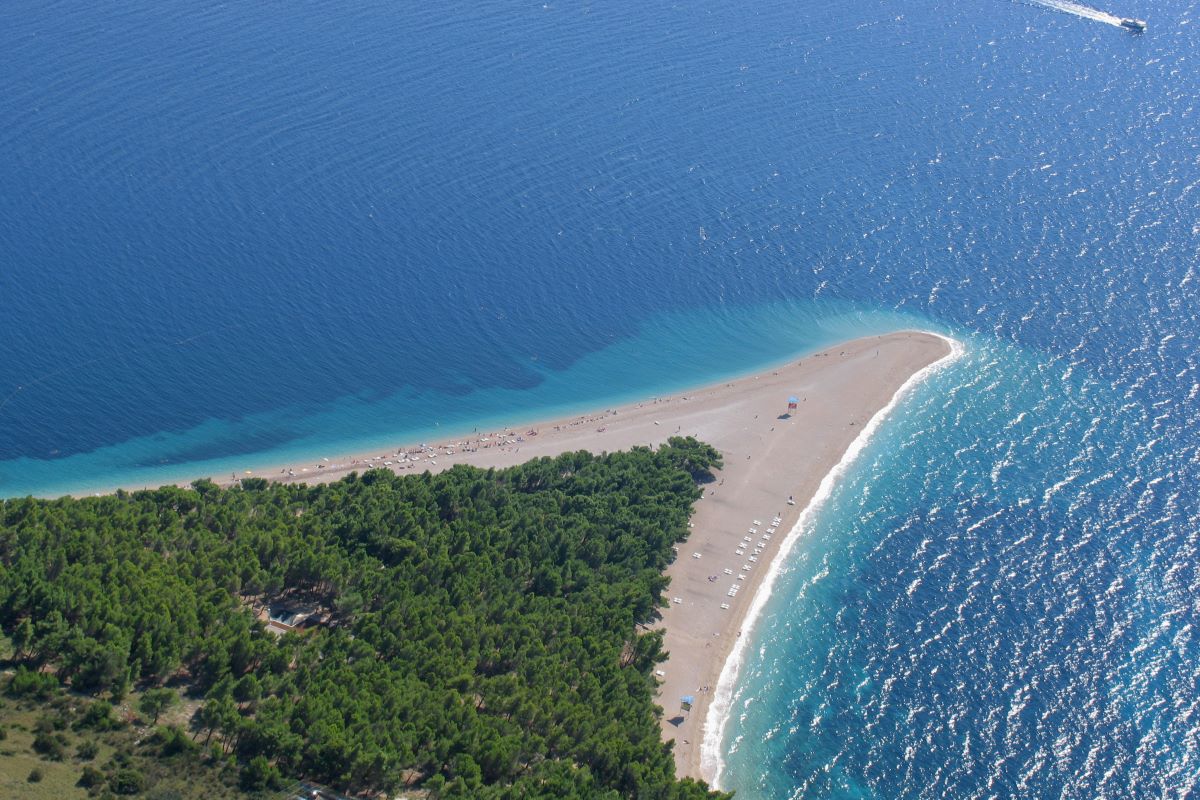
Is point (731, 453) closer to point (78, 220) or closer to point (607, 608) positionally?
point (607, 608)

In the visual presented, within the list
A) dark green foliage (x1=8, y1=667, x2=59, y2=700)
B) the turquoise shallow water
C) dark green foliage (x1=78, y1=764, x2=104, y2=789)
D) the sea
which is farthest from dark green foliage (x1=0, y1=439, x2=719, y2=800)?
the turquoise shallow water

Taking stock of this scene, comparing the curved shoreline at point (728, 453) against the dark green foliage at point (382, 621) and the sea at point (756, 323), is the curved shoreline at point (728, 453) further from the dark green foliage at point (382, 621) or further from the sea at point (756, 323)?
the dark green foliage at point (382, 621)

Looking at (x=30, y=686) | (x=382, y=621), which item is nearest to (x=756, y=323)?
(x=382, y=621)

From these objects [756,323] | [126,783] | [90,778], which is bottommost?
[126,783]

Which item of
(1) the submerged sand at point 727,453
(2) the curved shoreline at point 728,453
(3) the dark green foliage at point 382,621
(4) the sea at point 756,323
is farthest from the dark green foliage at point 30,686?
(1) the submerged sand at point 727,453

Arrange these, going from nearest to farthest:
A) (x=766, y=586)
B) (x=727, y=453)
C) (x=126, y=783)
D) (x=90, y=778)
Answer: (x=126, y=783), (x=90, y=778), (x=766, y=586), (x=727, y=453)

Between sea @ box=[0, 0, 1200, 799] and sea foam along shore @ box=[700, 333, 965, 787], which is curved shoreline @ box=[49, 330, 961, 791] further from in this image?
sea @ box=[0, 0, 1200, 799]

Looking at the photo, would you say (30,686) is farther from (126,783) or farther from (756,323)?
(756,323)
